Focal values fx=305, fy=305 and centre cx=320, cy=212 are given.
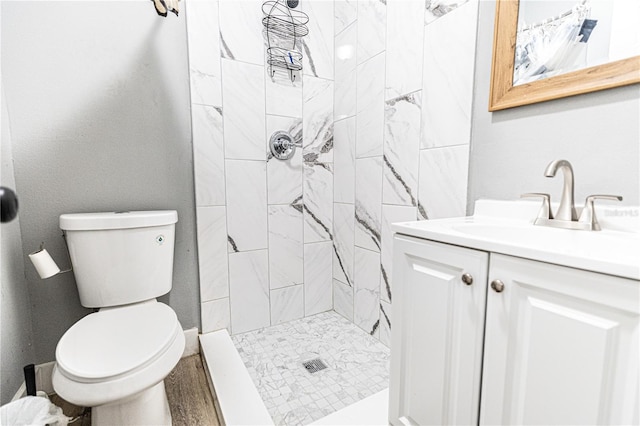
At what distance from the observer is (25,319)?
50.6 inches

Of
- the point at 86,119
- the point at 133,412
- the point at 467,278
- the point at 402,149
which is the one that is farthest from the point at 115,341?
the point at 402,149

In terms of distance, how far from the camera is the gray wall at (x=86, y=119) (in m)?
1.26

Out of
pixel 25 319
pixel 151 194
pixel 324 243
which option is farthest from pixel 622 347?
pixel 25 319

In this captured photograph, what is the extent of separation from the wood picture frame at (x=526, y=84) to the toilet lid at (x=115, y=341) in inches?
56.0

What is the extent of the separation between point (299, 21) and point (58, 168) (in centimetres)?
144

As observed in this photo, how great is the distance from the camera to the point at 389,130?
1536mm

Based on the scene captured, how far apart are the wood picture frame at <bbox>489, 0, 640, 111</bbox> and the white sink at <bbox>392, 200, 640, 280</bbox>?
340 mm

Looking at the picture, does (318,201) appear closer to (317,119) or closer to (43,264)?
(317,119)

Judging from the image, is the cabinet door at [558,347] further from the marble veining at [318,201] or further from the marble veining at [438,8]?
the marble veining at [318,201]

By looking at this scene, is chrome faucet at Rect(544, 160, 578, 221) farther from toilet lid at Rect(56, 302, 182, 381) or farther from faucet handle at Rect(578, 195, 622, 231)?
toilet lid at Rect(56, 302, 182, 381)

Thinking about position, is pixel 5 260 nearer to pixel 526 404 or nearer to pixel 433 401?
pixel 433 401

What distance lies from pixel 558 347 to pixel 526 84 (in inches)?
33.1

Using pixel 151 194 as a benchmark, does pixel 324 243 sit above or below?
below

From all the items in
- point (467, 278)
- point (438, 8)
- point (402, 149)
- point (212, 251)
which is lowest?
point (212, 251)
